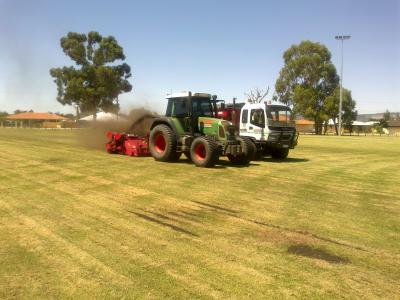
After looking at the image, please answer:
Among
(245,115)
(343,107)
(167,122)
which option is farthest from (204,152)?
(343,107)

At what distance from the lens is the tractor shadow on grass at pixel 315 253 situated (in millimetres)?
4939

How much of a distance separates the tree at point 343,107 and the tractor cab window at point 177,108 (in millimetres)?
59934

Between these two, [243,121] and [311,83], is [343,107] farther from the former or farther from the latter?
[243,121]

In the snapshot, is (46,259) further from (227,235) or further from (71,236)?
(227,235)

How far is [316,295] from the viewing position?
3965 millimetres

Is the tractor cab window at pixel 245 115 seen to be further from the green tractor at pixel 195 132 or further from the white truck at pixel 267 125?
the green tractor at pixel 195 132

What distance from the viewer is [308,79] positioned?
7244 centimetres

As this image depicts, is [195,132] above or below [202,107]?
below

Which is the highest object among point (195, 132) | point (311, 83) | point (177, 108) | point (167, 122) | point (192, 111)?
point (311, 83)

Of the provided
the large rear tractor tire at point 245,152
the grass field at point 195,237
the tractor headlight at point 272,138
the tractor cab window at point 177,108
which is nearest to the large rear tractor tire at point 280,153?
the tractor headlight at point 272,138

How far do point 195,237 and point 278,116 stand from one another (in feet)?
34.6

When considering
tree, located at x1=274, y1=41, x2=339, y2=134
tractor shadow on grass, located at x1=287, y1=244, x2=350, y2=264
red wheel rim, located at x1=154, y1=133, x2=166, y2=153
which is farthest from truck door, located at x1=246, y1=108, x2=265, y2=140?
tree, located at x1=274, y1=41, x2=339, y2=134

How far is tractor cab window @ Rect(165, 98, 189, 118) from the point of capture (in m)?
14.2

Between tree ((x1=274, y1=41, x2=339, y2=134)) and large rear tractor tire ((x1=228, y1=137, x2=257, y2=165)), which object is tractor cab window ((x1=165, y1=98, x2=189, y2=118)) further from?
tree ((x1=274, y1=41, x2=339, y2=134))
